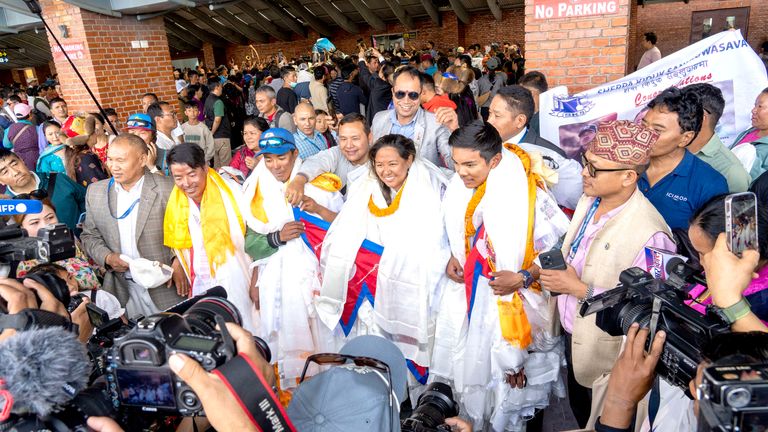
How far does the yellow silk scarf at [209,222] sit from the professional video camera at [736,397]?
94.0 inches

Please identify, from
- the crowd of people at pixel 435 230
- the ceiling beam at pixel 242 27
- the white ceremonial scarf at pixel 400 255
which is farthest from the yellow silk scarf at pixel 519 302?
the ceiling beam at pixel 242 27

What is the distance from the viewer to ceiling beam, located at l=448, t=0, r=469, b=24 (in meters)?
14.3

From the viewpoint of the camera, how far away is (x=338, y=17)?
15.7 meters

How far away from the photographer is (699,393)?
0.93 metres

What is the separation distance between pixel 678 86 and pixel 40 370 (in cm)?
361

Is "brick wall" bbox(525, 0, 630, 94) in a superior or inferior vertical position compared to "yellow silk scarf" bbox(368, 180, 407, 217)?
superior

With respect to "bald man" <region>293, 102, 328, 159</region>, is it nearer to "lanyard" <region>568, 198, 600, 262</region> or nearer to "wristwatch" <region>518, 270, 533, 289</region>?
"wristwatch" <region>518, 270, 533, 289</region>

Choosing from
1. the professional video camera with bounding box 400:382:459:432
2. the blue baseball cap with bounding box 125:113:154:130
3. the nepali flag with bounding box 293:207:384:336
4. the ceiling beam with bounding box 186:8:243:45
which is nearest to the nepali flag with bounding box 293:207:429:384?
the nepali flag with bounding box 293:207:384:336

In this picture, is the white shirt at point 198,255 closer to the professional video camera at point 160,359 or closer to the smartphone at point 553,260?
the professional video camera at point 160,359

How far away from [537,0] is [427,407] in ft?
12.4

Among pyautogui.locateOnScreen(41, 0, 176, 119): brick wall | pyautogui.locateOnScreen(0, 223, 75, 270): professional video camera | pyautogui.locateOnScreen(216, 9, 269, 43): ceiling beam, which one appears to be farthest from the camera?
pyautogui.locateOnScreen(216, 9, 269, 43): ceiling beam

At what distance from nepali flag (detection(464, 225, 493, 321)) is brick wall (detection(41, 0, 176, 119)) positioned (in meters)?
6.08

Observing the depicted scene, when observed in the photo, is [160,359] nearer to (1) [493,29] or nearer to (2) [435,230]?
(2) [435,230]

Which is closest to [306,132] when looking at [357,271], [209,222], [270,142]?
[270,142]
